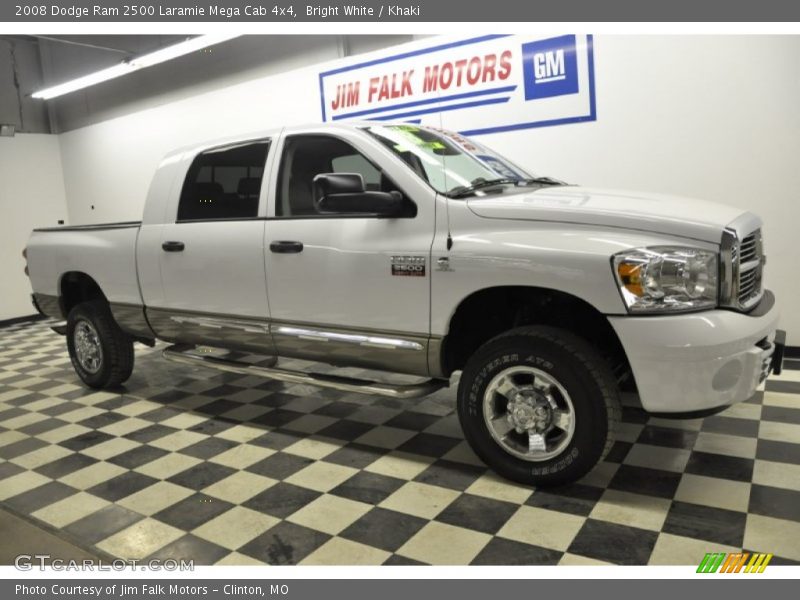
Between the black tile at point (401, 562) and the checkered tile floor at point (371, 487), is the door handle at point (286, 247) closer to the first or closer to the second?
the checkered tile floor at point (371, 487)

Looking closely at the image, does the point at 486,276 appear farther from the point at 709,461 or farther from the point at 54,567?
the point at 54,567

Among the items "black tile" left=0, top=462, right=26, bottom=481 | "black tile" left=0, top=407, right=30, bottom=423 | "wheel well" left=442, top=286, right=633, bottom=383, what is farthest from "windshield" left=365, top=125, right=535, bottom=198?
"black tile" left=0, top=407, right=30, bottom=423

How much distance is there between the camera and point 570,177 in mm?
5352

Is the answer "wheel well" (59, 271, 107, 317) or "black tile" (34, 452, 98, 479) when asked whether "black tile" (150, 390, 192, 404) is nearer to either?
"wheel well" (59, 271, 107, 317)

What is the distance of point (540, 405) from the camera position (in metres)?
2.74

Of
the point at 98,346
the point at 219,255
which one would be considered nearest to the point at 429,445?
the point at 219,255

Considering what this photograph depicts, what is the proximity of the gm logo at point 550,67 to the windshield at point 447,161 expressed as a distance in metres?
1.84

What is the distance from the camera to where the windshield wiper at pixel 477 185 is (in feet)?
9.93

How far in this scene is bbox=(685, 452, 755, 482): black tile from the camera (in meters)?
2.88

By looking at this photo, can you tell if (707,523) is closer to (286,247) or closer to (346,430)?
(346,430)

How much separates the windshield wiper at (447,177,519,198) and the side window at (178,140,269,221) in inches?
49.6

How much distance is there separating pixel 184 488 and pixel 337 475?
750mm

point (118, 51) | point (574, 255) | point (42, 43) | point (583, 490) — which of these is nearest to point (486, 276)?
point (574, 255)

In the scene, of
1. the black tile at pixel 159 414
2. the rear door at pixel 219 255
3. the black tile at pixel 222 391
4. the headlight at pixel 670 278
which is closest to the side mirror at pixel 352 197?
the rear door at pixel 219 255
